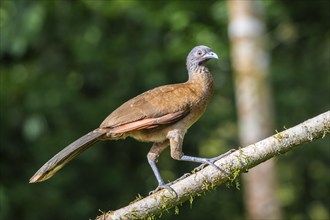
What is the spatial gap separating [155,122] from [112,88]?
440 centimetres

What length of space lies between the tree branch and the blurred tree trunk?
3362 mm

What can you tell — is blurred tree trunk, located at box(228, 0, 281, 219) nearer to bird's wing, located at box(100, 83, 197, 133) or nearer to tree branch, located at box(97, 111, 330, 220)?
bird's wing, located at box(100, 83, 197, 133)

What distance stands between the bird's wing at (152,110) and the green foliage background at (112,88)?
343cm

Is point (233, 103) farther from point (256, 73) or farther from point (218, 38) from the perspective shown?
point (256, 73)

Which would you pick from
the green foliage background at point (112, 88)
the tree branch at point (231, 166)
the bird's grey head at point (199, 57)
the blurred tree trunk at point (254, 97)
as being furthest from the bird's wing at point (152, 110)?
the green foliage background at point (112, 88)

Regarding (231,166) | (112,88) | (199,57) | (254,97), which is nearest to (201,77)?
(199,57)

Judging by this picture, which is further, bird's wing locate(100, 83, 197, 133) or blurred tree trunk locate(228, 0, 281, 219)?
blurred tree trunk locate(228, 0, 281, 219)

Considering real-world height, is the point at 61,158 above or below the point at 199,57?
below

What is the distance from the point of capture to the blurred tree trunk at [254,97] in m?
7.18

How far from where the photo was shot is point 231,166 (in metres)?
3.77

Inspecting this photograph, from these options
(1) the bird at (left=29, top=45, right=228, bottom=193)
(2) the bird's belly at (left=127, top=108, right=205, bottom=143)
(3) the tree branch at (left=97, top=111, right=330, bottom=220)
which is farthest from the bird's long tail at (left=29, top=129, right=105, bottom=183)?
(3) the tree branch at (left=97, top=111, right=330, bottom=220)

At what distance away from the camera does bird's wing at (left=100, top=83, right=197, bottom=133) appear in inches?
168

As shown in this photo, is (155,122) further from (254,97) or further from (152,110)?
(254,97)

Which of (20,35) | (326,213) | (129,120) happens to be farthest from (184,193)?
(326,213)
